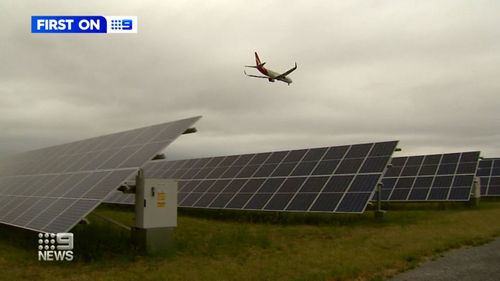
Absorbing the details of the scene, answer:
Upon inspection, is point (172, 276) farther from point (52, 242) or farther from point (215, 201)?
point (215, 201)

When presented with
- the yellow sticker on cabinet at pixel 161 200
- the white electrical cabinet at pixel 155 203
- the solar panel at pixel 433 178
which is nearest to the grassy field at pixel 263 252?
the white electrical cabinet at pixel 155 203

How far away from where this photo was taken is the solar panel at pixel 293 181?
17.4 m

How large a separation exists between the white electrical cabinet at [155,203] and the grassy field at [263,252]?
812 millimetres

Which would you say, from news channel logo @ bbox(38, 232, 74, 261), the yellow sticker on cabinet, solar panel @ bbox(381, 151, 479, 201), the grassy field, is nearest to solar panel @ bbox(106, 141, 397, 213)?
the grassy field

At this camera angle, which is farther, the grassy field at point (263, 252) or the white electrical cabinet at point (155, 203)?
the white electrical cabinet at point (155, 203)

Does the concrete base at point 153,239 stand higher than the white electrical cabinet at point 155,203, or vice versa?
the white electrical cabinet at point 155,203

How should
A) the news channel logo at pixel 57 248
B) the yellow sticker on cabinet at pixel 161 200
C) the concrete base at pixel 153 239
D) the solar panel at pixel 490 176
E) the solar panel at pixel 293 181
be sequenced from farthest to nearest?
the solar panel at pixel 490 176
the solar panel at pixel 293 181
the yellow sticker on cabinet at pixel 161 200
the concrete base at pixel 153 239
the news channel logo at pixel 57 248

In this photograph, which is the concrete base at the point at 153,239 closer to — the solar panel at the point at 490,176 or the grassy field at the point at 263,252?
the grassy field at the point at 263,252

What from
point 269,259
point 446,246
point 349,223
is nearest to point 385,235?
point 446,246

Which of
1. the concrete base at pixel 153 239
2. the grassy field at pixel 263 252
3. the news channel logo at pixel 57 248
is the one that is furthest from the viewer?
the concrete base at pixel 153 239

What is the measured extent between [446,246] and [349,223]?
19.9ft

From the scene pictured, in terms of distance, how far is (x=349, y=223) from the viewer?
671 inches

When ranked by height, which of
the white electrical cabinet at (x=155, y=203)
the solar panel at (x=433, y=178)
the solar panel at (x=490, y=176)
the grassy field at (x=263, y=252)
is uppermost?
the white electrical cabinet at (x=155, y=203)

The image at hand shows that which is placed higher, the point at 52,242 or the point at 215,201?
the point at 52,242
